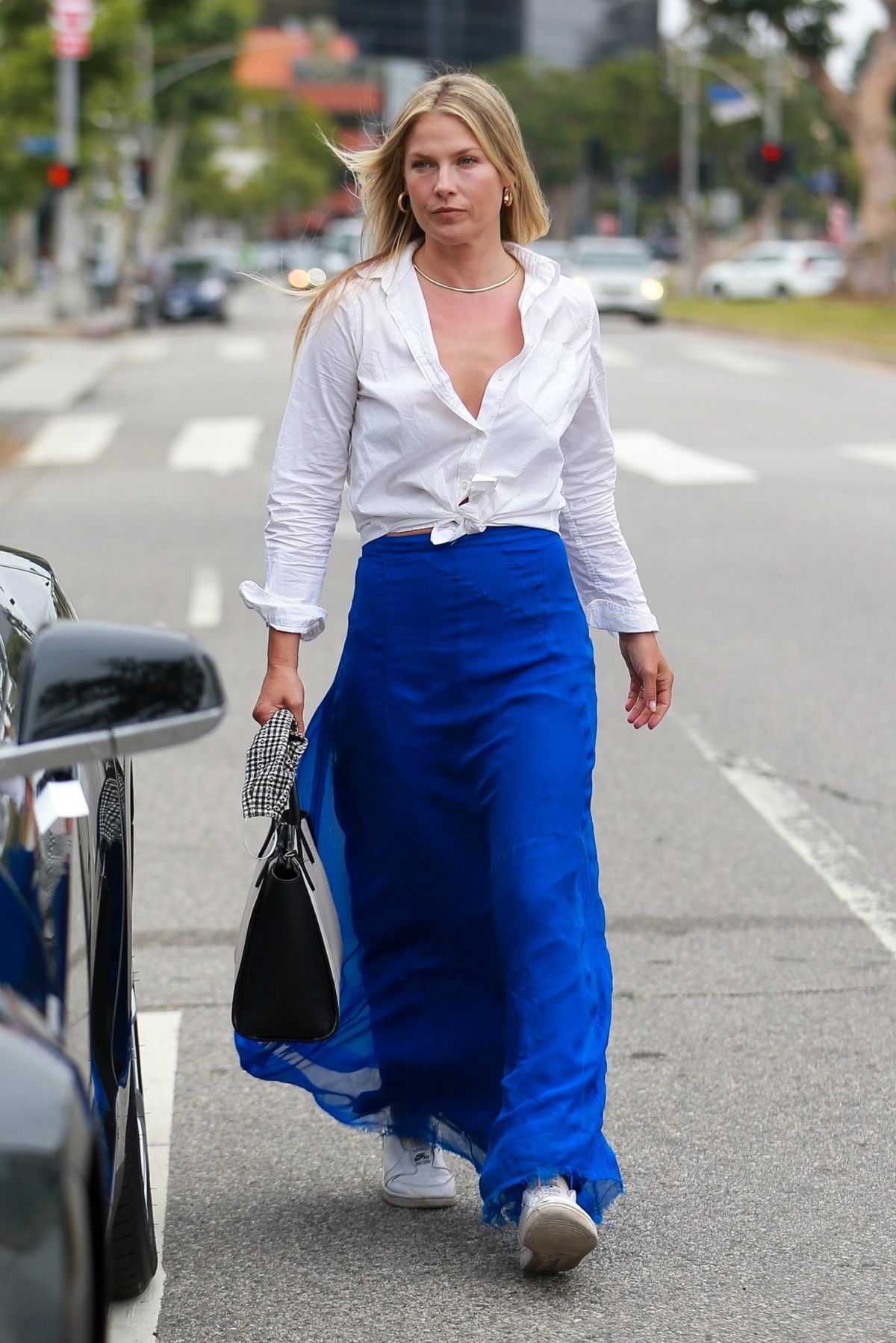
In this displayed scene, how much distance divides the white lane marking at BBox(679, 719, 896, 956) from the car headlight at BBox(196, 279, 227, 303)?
3688cm

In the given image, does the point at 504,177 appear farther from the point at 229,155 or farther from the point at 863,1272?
the point at 229,155

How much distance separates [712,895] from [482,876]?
7.71ft

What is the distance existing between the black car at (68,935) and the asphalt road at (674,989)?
1.82 ft

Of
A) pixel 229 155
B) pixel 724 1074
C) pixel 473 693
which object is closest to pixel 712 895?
pixel 724 1074

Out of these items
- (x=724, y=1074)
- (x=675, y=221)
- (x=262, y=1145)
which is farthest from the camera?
(x=675, y=221)

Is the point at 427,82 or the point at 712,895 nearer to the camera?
the point at 427,82

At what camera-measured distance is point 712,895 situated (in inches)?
227

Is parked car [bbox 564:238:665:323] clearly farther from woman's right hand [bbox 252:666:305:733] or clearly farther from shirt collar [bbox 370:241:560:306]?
woman's right hand [bbox 252:666:305:733]

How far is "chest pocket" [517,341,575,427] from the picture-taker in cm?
353

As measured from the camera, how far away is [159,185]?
226ft

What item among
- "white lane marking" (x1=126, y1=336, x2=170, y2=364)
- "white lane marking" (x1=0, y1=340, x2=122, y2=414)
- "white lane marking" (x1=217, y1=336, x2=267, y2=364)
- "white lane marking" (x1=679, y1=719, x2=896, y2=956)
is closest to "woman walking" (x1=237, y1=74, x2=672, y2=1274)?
"white lane marking" (x1=679, y1=719, x2=896, y2=956)

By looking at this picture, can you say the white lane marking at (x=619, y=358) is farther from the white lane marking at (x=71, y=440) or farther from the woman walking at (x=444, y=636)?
the woman walking at (x=444, y=636)

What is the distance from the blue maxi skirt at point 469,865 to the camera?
3273 millimetres

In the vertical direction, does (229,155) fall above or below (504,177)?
below
